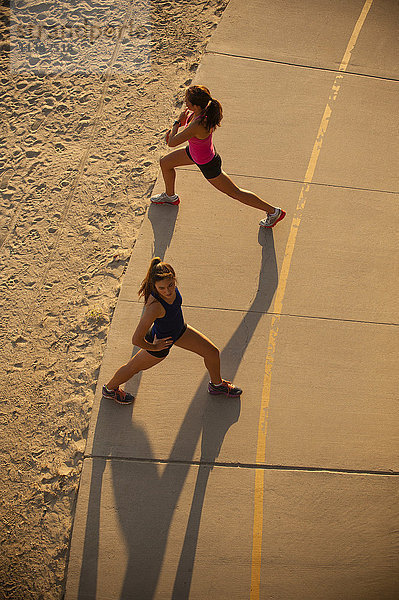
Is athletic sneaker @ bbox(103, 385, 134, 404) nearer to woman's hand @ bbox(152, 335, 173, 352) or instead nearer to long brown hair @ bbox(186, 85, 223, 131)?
woman's hand @ bbox(152, 335, 173, 352)

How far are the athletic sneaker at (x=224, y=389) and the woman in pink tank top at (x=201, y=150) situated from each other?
232 cm

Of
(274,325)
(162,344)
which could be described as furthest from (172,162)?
(162,344)

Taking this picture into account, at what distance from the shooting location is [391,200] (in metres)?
7.02

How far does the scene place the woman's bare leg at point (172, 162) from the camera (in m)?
6.01

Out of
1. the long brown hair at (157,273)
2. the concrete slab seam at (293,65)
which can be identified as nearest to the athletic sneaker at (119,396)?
the long brown hair at (157,273)

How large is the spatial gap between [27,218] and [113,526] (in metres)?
4.17

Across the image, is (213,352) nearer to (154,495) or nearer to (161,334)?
(161,334)

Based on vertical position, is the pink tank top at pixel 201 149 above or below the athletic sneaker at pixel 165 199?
below

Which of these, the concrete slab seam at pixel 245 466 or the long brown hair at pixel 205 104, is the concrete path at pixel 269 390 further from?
the long brown hair at pixel 205 104

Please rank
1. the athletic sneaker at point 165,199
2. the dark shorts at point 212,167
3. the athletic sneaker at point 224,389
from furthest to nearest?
1. the athletic sneaker at point 165,199
2. the dark shorts at point 212,167
3. the athletic sneaker at point 224,389

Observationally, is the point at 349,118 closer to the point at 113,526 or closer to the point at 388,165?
the point at 388,165

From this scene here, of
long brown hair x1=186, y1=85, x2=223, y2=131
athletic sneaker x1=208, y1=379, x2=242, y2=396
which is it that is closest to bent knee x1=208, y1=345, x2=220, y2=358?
athletic sneaker x1=208, y1=379, x2=242, y2=396

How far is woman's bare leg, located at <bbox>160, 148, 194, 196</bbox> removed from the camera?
19.7 ft

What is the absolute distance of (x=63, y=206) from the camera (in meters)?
6.98
